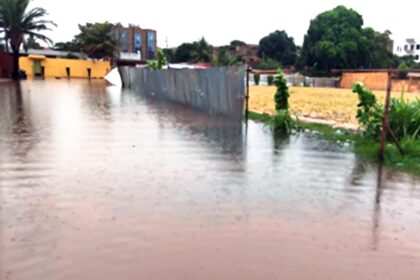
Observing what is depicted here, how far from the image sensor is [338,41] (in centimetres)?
5647

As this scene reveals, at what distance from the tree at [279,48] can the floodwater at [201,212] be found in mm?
73552

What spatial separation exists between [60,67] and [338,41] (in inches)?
1398

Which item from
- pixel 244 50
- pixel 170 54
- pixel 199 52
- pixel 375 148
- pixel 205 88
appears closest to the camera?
pixel 375 148

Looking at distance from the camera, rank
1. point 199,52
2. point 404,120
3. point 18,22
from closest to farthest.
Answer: point 404,120 → point 18,22 → point 199,52

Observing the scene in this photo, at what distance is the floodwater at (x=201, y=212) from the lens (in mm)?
3688

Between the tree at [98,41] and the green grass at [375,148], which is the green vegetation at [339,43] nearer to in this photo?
the tree at [98,41]

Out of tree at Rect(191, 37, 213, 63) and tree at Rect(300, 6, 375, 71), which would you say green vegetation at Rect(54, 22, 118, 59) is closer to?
tree at Rect(191, 37, 213, 63)

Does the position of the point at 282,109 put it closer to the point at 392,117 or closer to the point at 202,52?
the point at 392,117

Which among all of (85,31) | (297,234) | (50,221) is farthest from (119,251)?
(85,31)

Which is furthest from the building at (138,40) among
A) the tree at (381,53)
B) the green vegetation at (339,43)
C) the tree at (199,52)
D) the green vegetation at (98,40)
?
the tree at (381,53)

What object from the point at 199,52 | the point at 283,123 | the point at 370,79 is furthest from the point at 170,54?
the point at 283,123

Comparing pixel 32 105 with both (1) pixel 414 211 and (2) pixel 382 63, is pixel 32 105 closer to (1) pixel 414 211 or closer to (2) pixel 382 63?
(1) pixel 414 211

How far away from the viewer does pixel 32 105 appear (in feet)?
56.0

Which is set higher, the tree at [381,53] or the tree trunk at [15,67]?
the tree at [381,53]
